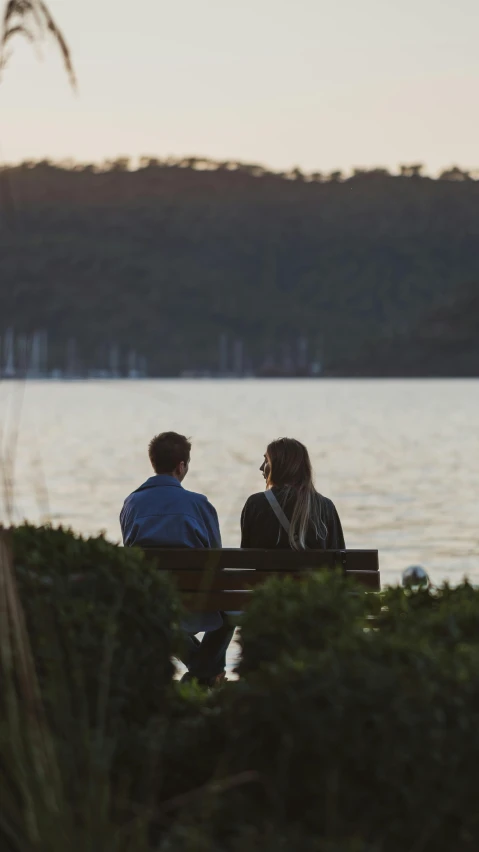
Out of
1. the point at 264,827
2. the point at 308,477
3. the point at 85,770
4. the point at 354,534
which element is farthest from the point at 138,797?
the point at 354,534

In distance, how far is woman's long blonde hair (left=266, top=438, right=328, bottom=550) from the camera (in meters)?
6.75

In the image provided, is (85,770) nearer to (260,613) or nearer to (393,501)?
(260,613)

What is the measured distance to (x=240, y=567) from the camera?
6418mm

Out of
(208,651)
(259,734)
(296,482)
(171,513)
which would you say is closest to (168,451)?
(171,513)

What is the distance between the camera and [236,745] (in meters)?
3.43

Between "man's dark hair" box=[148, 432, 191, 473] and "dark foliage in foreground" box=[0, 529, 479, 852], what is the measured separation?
2.70 metres

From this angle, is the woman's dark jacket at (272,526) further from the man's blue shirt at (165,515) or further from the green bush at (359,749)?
the green bush at (359,749)

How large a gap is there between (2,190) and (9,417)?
546 millimetres

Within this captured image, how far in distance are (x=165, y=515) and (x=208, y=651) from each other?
72cm

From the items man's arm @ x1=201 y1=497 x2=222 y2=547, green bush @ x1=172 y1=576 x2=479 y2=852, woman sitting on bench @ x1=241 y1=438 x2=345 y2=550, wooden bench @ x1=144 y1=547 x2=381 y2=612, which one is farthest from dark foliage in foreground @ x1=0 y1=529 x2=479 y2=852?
man's arm @ x1=201 y1=497 x2=222 y2=547

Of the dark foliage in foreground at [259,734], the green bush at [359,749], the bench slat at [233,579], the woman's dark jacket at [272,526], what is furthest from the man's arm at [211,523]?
the green bush at [359,749]

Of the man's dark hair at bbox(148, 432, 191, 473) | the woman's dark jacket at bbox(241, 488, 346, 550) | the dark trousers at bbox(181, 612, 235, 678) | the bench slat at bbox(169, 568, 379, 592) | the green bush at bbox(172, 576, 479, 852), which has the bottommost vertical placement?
the green bush at bbox(172, 576, 479, 852)

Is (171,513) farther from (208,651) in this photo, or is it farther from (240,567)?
(208,651)

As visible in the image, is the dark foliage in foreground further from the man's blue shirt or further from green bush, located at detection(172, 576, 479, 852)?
the man's blue shirt
